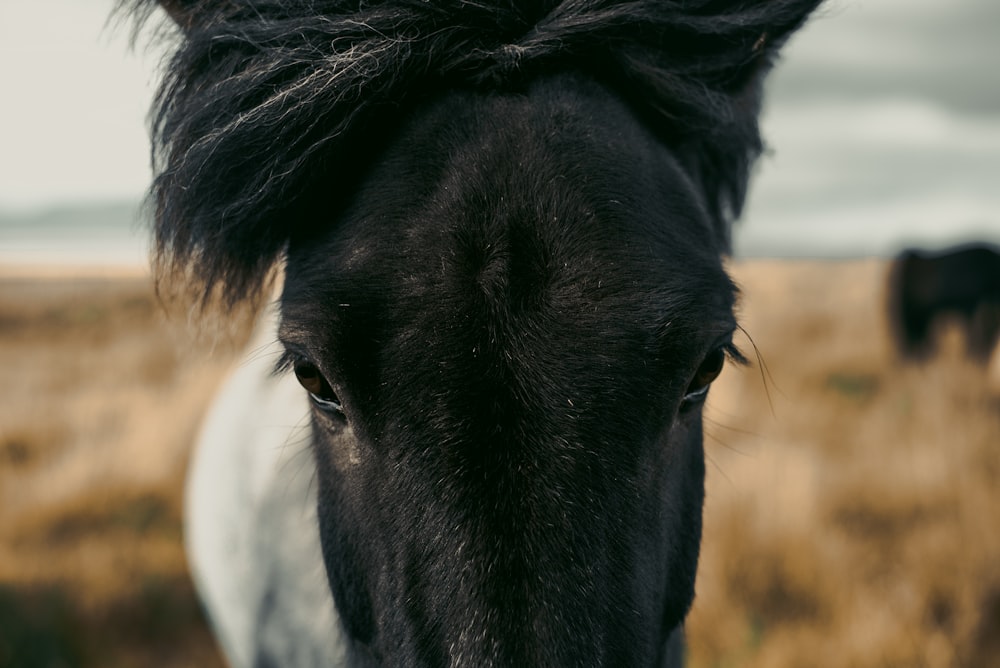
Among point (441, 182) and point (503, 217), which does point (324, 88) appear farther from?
point (503, 217)

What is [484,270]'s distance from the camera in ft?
4.02

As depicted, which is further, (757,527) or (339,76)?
(757,527)

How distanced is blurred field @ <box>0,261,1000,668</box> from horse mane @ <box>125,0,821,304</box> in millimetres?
619

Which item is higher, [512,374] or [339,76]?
[339,76]

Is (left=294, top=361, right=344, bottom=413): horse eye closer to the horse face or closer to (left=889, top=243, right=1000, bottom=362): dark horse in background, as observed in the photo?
the horse face

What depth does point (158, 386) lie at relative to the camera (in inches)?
446

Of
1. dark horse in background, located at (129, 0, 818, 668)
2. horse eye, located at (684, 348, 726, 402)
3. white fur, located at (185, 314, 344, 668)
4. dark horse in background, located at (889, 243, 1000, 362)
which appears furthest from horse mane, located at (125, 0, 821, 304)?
dark horse in background, located at (889, 243, 1000, 362)

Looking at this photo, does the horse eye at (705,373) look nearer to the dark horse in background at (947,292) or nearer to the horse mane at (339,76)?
the horse mane at (339,76)

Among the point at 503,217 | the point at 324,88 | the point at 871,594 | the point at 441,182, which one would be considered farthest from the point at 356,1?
the point at 871,594

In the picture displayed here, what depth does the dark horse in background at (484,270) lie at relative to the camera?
1161mm

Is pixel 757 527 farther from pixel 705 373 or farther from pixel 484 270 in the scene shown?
pixel 484 270

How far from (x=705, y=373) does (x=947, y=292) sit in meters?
14.9

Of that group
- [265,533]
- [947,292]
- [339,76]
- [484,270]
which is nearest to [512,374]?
[484,270]

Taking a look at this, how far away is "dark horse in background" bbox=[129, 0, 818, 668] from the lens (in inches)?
45.7
